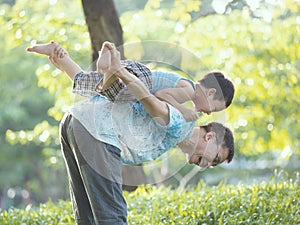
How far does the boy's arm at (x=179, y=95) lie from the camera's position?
2.99m

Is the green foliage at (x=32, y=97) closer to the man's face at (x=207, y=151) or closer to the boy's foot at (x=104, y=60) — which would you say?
the man's face at (x=207, y=151)

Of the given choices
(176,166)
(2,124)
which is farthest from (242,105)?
(2,124)

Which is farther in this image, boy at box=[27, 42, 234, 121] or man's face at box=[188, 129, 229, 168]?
man's face at box=[188, 129, 229, 168]

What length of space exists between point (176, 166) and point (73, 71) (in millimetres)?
731

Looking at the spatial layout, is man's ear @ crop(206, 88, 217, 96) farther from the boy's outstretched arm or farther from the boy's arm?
the boy's outstretched arm

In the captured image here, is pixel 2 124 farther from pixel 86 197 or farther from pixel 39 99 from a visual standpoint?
pixel 86 197

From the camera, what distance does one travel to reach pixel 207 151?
318 centimetres

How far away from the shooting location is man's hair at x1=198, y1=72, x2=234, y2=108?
309 cm

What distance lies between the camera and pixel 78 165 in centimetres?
306

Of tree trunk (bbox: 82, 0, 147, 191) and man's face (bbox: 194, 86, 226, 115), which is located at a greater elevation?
tree trunk (bbox: 82, 0, 147, 191)

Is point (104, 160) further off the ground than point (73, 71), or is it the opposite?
point (73, 71)

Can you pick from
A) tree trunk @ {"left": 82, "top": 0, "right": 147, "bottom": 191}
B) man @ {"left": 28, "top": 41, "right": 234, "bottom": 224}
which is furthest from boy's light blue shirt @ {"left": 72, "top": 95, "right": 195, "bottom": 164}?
tree trunk @ {"left": 82, "top": 0, "right": 147, "bottom": 191}

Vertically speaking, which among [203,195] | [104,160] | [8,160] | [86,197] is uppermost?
[104,160]

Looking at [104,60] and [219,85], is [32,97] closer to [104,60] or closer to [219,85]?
[219,85]
